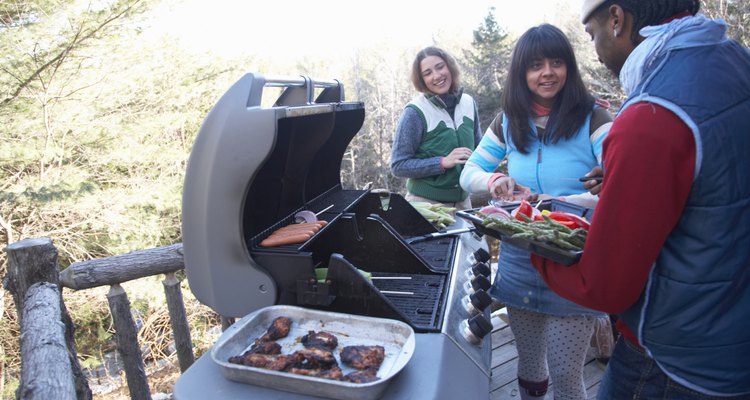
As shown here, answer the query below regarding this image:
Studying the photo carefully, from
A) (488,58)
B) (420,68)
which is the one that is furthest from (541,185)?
(488,58)

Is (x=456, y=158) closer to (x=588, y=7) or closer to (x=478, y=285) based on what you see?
(x=478, y=285)

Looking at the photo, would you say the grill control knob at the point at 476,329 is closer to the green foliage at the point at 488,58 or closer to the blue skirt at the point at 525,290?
the blue skirt at the point at 525,290

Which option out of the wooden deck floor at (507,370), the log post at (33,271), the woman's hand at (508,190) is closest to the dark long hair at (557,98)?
the woman's hand at (508,190)

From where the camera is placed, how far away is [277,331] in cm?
151

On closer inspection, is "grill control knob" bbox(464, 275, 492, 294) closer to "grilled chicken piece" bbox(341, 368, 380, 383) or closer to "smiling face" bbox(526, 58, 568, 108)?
"grilled chicken piece" bbox(341, 368, 380, 383)

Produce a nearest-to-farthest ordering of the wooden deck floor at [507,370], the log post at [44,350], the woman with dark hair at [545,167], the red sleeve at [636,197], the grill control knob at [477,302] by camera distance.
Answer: the red sleeve at [636,197] < the log post at [44,350] < the grill control knob at [477,302] < the woman with dark hair at [545,167] < the wooden deck floor at [507,370]

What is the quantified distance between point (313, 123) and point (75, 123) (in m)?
7.38

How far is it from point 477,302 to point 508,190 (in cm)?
72

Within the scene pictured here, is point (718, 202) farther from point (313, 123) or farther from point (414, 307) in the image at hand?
point (313, 123)

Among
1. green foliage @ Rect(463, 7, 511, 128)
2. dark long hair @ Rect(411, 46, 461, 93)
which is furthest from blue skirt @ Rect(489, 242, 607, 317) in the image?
green foliage @ Rect(463, 7, 511, 128)

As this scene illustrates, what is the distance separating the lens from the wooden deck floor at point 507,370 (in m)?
2.93

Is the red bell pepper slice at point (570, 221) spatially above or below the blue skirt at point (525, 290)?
above

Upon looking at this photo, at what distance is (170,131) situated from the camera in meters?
9.56

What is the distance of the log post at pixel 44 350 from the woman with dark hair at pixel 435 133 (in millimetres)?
2276
